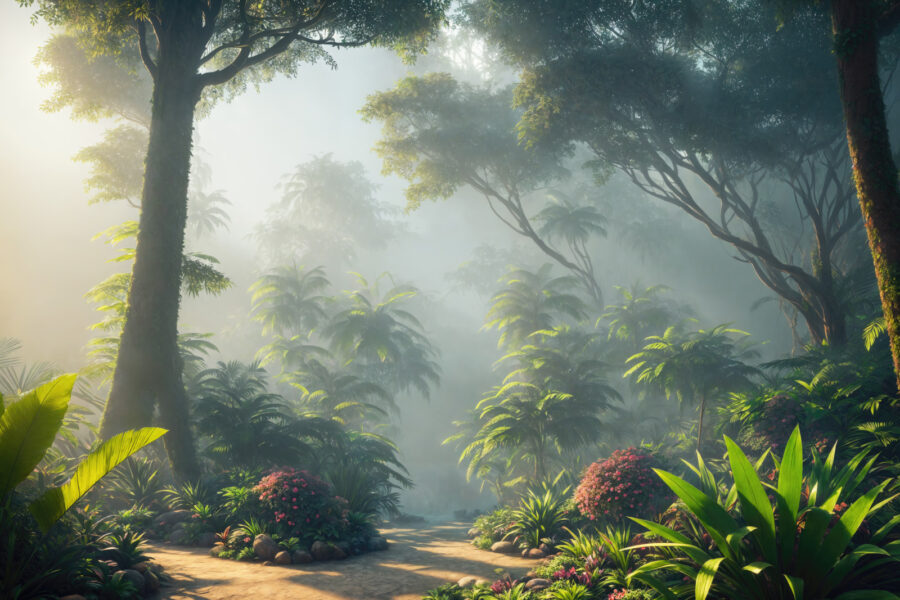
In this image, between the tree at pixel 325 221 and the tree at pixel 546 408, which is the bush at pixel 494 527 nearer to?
the tree at pixel 546 408

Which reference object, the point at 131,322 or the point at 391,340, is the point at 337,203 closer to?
the point at 391,340

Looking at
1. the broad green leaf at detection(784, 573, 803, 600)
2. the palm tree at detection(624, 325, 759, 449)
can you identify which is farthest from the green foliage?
the palm tree at detection(624, 325, 759, 449)

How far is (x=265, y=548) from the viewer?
7.39 metres

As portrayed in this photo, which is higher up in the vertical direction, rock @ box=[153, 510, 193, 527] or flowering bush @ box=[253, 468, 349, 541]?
flowering bush @ box=[253, 468, 349, 541]

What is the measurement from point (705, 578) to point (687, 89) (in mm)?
14754

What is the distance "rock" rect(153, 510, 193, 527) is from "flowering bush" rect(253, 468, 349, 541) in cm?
196

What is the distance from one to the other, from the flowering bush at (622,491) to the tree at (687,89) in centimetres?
852

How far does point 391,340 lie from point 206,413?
9.55 metres

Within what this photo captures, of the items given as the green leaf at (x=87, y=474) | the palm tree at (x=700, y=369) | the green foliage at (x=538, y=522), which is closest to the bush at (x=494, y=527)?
the green foliage at (x=538, y=522)

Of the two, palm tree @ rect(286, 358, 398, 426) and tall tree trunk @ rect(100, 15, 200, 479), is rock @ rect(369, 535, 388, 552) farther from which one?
palm tree @ rect(286, 358, 398, 426)

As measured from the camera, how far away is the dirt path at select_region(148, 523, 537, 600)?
18.8ft

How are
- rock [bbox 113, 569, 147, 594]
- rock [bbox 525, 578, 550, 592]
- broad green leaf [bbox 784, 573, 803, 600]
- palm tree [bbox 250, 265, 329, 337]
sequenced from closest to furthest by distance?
1. broad green leaf [bbox 784, 573, 803, 600]
2. rock [bbox 113, 569, 147, 594]
3. rock [bbox 525, 578, 550, 592]
4. palm tree [bbox 250, 265, 329, 337]

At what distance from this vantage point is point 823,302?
12766 mm

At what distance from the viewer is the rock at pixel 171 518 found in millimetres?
9125
